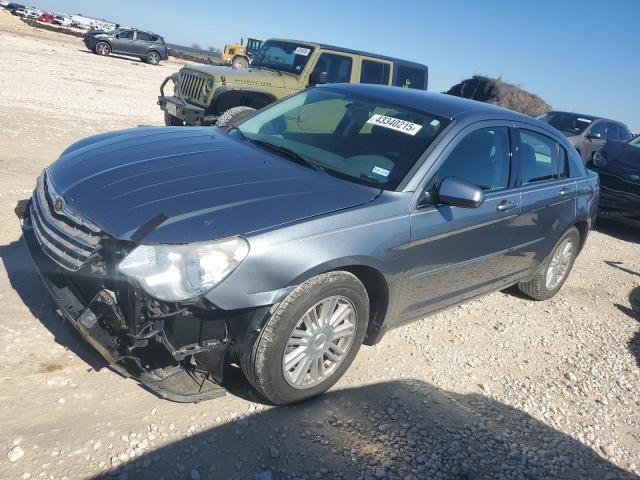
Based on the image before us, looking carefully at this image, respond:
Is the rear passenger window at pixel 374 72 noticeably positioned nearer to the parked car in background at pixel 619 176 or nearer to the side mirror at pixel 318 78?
the side mirror at pixel 318 78

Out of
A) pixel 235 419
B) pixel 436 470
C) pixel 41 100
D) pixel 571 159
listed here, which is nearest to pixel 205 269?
pixel 235 419

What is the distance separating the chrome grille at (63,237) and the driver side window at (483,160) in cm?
207

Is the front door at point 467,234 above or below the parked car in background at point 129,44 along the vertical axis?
above

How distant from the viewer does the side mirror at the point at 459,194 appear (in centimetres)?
322

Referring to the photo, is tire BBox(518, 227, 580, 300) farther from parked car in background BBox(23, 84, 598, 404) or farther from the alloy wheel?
the alloy wheel

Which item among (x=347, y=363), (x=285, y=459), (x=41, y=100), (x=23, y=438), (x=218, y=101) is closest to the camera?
(x=23, y=438)

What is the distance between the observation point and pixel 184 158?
134 inches

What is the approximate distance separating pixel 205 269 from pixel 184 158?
115cm

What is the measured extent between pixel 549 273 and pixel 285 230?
11.3 ft

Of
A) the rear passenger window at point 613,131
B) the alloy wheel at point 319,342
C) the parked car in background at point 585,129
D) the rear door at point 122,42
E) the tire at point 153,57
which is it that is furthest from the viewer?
the tire at point 153,57

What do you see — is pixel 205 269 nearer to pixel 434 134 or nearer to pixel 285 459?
pixel 285 459

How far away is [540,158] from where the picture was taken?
461 cm

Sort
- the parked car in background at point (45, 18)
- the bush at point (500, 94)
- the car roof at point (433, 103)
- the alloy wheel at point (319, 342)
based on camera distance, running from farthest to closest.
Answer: the parked car in background at point (45, 18), the bush at point (500, 94), the car roof at point (433, 103), the alloy wheel at point (319, 342)

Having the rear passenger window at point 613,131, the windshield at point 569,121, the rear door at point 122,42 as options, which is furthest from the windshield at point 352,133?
the rear door at point 122,42
